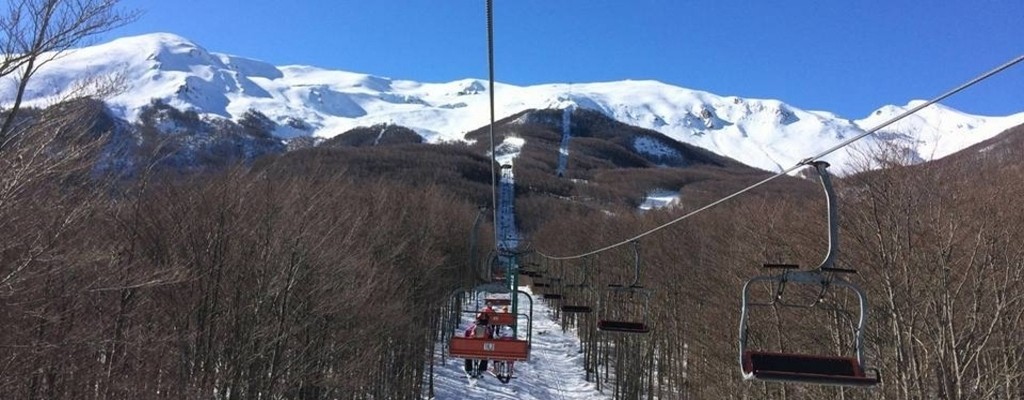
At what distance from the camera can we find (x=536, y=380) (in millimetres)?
44281

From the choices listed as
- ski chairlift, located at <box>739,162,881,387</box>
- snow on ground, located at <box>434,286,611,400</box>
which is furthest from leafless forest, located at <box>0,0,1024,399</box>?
snow on ground, located at <box>434,286,611,400</box>

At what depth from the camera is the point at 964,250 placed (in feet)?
58.3

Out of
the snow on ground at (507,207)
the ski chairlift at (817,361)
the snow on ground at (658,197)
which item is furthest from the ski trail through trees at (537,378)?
the snow on ground at (658,197)

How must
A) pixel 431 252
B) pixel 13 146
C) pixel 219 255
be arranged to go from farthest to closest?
1. pixel 431 252
2. pixel 219 255
3. pixel 13 146

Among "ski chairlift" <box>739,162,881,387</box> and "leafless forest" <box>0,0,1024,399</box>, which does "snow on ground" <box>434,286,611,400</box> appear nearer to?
"leafless forest" <box>0,0,1024,399</box>

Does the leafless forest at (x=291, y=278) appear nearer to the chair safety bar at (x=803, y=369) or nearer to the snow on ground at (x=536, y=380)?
the chair safety bar at (x=803, y=369)

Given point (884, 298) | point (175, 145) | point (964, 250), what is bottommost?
point (884, 298)

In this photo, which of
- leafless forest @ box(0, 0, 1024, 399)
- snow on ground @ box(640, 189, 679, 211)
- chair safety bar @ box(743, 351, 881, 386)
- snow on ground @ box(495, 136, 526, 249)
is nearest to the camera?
chair safety bar @ box(743, 351, 881, 386)

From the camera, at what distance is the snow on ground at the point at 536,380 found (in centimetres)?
3988

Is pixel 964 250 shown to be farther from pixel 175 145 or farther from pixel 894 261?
pixel 175 145

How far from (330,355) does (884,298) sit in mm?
15197

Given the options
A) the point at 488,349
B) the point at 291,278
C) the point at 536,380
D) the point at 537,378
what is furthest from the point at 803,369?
the point at 537,378

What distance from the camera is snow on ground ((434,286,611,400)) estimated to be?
39875 millimetres

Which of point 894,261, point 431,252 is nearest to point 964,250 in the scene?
point 894,261
